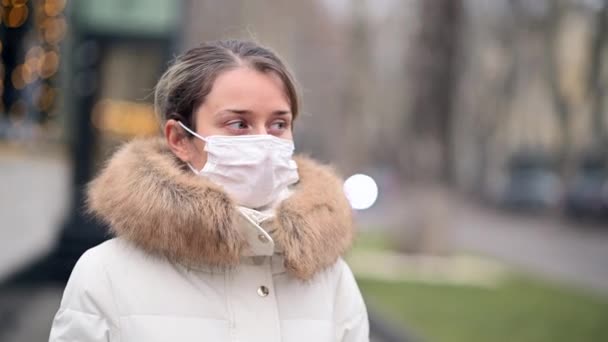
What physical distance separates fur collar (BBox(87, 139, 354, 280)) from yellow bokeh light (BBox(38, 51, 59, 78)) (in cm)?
744

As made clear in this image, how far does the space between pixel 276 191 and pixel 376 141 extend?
26.4 m

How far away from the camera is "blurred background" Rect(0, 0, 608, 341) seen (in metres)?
8.30

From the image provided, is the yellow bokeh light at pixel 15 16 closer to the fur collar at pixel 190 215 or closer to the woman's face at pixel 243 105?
the fur collar at pixel 190 215

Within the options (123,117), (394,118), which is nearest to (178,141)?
(123,117)

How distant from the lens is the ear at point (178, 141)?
7.67ft

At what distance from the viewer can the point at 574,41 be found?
14555 millimetres

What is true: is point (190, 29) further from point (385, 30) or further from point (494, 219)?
point (494, 219)

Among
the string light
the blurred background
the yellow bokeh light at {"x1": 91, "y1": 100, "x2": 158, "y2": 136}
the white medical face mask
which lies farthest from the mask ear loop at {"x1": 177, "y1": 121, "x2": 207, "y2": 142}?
the yellow bokeh light at {"x1": 91, "y1": 100, "x2": 158, "y2": 136}

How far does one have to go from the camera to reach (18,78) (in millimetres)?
7875

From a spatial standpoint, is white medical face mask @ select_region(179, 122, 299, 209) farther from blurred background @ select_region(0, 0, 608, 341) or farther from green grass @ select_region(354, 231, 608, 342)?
green grass @ select_region(354, 231, 608, 342)

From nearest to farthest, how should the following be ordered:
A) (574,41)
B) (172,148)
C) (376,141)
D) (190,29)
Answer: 1. (172,148)
2. (574,41)
3. (190,29)
4. (376,141)

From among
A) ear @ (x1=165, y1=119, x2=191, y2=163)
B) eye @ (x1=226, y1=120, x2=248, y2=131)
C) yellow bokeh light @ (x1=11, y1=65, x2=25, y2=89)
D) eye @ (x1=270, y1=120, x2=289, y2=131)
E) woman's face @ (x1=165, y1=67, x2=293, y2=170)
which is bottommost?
yellow bokeh light @ (x1=11, y1=65, x2=25, y2=89)

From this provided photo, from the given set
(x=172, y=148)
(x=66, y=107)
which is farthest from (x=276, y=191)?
(x=66, y=107)

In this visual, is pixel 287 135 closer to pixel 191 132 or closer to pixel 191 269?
pixel 191 132
